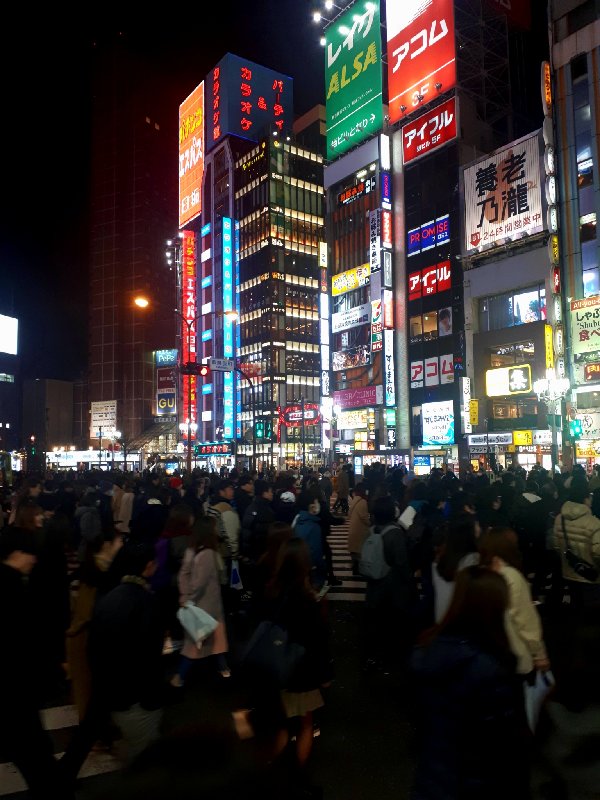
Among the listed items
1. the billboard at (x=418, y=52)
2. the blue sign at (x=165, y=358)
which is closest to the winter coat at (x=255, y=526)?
the billboard at (x=418, y=52)

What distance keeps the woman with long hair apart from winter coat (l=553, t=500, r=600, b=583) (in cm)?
485

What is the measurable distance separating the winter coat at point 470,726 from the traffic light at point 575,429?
28672 mm

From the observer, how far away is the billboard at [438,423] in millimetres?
44062

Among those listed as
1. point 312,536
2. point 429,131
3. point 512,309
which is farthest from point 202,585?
point 429,131

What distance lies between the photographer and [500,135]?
162ft

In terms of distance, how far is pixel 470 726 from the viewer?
2598 mm

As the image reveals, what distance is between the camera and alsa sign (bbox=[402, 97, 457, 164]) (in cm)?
4612

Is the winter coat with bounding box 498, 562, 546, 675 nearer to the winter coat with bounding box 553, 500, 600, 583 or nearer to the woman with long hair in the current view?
the woman with long hair

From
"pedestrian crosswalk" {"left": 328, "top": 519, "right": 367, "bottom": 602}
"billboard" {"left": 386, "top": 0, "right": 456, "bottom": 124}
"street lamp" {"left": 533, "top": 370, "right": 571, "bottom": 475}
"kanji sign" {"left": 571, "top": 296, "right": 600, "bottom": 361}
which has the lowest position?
"pedestrian crosswalk" {"left": 328, "top": 519, "right": 367, "bottom": 602}

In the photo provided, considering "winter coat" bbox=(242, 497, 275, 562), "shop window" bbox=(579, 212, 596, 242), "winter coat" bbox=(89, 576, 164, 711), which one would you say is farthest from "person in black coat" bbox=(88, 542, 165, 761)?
"shop window" bbox=(579, 212, 596, 242)

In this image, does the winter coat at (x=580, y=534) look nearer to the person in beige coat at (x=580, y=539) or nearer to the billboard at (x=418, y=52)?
the person in beige coat at (x=580, y=539)

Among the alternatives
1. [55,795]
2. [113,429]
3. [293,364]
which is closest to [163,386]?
[113,429]

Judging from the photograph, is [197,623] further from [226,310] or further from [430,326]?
[226,310]

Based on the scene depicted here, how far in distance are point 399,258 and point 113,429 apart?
55.4 meters
